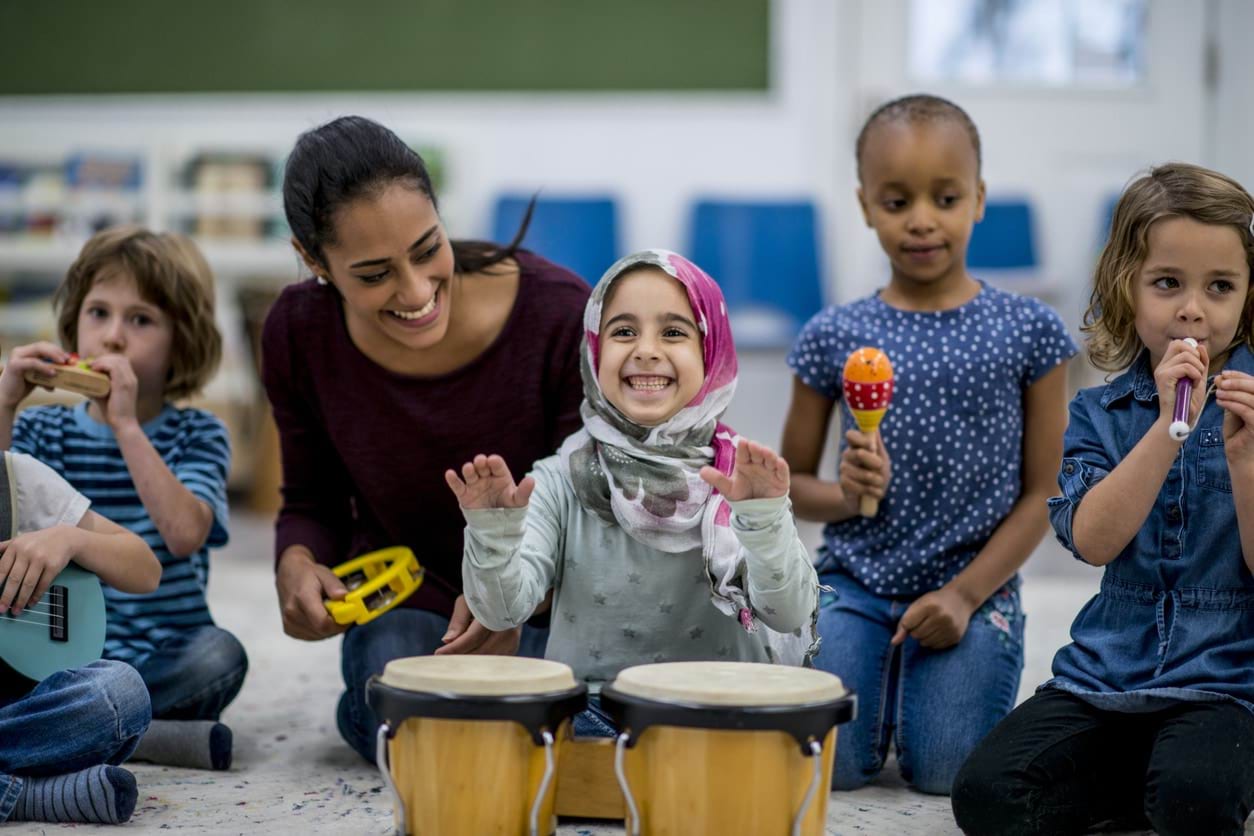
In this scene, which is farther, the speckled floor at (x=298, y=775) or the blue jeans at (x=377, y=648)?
the blue jeans at (x=377, y=648)

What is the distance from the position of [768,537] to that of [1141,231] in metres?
0.66

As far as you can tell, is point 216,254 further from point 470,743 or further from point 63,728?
point 470,743

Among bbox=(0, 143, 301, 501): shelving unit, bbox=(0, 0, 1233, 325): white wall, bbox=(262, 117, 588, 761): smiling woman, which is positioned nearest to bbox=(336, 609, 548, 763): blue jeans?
bbox=(262, 117, 588, 761): smiling woman

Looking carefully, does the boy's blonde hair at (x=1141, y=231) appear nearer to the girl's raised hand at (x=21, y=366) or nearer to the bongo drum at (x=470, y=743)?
the bongo drum at (x=470, y=743)

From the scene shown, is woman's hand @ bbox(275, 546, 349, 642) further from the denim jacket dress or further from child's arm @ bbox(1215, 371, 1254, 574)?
child's arm @ bbox(1215, 371, 1254, 574)

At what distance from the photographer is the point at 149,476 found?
2066 mm

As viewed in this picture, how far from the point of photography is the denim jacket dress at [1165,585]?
1.68m

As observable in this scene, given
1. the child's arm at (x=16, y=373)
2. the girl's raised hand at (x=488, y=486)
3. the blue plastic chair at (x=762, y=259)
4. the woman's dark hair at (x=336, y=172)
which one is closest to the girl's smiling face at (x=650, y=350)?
the girl's raised hand at (x=488, y=486)

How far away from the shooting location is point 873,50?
5.54 meters

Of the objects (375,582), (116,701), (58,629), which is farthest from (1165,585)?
(58,629)

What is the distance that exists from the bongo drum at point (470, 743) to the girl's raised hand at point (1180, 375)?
767 millimetres

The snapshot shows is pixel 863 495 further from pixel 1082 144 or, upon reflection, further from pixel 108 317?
pixel 1082 144

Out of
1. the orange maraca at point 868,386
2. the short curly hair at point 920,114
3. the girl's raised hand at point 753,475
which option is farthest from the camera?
the short curly hair at point 920,114

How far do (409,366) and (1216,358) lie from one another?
118 centimetres
